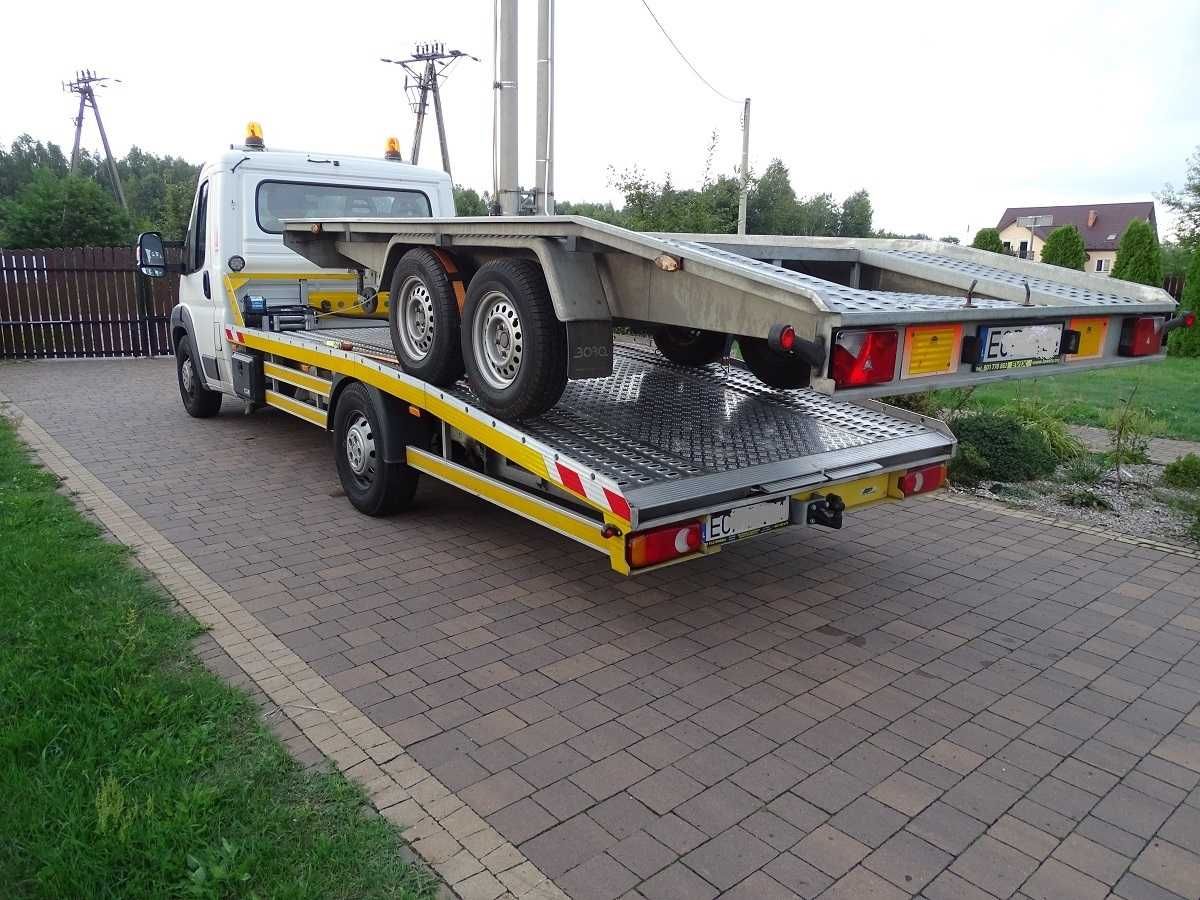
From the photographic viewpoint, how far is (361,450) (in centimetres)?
593

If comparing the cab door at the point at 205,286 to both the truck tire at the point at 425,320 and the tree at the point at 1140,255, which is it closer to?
the truck tire at the point at 425,320

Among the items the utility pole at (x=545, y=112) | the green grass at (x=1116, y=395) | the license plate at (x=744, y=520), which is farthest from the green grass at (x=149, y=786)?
the utility pole at (x=545, y=112)

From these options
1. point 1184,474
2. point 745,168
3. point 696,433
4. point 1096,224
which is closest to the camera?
point 696,433

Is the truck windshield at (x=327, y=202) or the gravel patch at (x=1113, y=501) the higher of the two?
the truck windshield at (x=327, y=202)

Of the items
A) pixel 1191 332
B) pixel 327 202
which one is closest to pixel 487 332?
pixel 327 202

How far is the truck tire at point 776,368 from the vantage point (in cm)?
577

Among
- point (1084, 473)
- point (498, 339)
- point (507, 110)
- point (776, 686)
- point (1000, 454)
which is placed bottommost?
point (776, 686)

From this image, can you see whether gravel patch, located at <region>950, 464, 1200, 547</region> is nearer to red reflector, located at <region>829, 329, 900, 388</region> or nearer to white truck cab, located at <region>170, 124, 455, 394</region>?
red reflector, located at <region>829, 329, 900, 388</region>

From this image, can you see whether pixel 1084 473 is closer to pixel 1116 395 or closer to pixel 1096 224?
pixel 1116 395

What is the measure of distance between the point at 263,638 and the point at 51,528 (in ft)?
7.89

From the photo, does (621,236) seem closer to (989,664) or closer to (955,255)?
(955,255)

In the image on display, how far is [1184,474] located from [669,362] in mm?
4544

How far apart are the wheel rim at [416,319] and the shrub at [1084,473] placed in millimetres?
5568

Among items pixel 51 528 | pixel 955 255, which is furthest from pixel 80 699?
pixel 955 255
